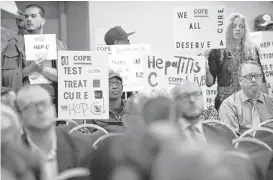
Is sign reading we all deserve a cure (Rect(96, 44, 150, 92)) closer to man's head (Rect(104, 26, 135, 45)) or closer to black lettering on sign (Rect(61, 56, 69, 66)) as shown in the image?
→ man's head (Rect(104, 26, 135, 45))

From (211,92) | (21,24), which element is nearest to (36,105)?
(211,92)

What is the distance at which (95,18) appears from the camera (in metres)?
5.43

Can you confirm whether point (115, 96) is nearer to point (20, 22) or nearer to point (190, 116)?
point (20, 22)

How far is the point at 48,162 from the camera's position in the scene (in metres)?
0.76

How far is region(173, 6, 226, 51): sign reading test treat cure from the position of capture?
7.75 feet

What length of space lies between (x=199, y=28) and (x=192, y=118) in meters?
1.65

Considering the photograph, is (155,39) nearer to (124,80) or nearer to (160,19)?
(160,19)

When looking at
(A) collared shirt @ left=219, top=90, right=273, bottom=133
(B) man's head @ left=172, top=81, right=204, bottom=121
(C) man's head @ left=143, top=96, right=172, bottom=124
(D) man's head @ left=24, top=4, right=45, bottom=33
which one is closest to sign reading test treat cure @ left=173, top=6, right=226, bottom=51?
(A) collared shirt @ left=219, top=90, right=273, bottom=133

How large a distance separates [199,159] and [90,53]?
1.92 metres

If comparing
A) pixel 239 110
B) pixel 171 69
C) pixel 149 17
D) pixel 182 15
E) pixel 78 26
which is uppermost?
pixel 149 17

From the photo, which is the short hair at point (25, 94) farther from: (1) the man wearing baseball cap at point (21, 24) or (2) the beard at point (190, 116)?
(1) the man wearing baseball cap at point (21, 24)

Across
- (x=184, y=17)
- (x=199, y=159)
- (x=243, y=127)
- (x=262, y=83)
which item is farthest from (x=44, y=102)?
(x=262, y=83)

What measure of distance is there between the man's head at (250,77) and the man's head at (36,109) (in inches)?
79.6

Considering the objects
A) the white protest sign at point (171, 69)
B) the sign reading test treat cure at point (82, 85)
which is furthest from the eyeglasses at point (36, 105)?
the sign reading test treat cure at point (82, 85)
